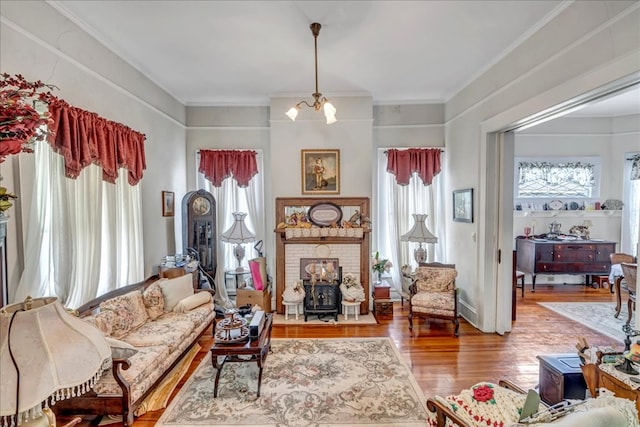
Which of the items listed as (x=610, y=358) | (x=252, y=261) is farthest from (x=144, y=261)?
(x=610, y=358)

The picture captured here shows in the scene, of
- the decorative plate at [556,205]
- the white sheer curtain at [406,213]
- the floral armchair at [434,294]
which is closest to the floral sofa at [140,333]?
the floral armchair at [434,294]

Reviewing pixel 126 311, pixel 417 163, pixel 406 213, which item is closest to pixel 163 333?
pixel 126 311

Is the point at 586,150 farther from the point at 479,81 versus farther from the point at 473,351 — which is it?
the point at 473,351

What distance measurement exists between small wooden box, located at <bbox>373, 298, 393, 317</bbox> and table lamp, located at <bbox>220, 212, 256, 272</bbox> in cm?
211

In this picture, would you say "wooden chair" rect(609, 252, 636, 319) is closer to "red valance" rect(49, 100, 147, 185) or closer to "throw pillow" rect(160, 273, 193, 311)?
"throw pillow" rect(160, 273, 193, 311)

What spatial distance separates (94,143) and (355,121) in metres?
3.36

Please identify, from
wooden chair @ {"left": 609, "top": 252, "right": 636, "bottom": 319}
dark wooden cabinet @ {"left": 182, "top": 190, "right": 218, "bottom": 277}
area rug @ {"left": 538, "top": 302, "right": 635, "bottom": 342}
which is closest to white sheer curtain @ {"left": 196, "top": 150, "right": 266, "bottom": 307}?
dark wooden cabinet @ {"left": 182, "top": 190, "right": 218, "bottom": 277}

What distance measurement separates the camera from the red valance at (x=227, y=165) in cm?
506

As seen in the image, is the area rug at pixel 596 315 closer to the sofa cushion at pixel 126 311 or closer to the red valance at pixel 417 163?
the red valance at pixel 417 163

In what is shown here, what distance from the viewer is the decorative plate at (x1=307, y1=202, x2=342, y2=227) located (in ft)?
15.6

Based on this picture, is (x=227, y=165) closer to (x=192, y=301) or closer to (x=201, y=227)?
(x=201, y=227)

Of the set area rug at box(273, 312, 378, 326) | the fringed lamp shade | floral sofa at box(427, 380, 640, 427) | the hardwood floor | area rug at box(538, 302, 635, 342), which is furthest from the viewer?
area rug at box(273, 312, 378, 326)

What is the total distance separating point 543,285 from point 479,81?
14.4 ft

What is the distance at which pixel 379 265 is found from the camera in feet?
16.2
